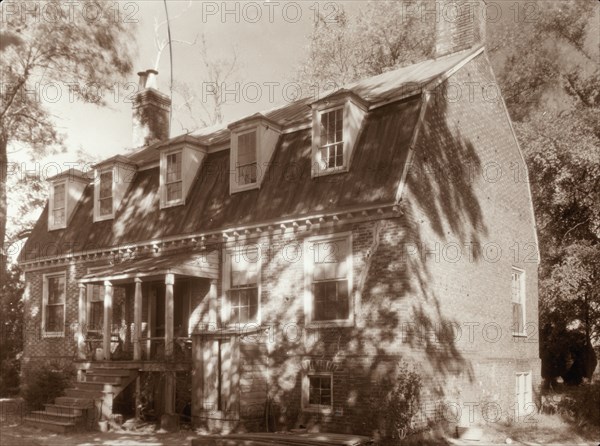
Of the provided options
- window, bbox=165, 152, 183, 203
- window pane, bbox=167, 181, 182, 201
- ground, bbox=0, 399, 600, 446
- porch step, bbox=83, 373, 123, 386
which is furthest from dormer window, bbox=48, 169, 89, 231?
ground, bbox=0, 399, 600, 446

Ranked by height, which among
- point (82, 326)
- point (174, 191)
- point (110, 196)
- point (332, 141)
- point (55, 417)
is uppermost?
point (332, 141)

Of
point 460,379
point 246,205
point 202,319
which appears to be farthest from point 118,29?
point 460,379

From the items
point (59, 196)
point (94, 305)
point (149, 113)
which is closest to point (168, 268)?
point (94, 305)

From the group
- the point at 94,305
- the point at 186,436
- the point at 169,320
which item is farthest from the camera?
the point at 94,305

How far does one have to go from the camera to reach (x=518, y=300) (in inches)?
746

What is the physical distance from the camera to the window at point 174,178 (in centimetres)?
1880

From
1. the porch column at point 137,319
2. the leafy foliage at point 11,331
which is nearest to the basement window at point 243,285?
the porch column at point 137,319

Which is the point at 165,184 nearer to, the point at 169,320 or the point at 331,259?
the point at 169,320

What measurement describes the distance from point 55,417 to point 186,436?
365 centimetres

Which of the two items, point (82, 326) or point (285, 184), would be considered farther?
point (82, 326)

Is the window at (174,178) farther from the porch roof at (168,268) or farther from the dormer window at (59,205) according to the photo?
the dormer window at (59,205)

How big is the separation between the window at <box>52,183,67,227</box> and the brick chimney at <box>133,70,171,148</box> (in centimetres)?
512

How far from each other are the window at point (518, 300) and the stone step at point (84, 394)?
A: 11098 mm

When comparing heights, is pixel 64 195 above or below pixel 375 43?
below
